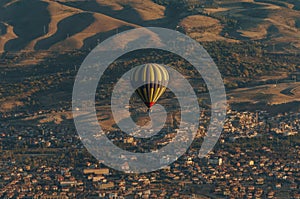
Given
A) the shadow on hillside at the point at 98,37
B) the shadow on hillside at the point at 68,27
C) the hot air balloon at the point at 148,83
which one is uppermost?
the hot air balloon at the point at 148,83

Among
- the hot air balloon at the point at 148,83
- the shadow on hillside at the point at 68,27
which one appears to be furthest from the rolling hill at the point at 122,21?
the hot air balloon at the point at 148,83

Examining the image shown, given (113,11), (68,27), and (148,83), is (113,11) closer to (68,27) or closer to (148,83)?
(68,27)

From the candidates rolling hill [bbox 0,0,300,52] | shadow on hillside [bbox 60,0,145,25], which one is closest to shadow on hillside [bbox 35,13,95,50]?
rolling hill [bbox 0,0,300,52]

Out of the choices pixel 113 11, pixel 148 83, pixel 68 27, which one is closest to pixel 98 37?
pixel 68 27

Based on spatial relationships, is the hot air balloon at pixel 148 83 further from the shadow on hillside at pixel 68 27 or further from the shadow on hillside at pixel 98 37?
the shadow on hillside at pixel 68 27

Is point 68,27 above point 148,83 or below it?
below

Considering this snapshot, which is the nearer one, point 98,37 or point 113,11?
point 98,37

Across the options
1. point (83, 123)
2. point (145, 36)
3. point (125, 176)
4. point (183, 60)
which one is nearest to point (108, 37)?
point (145, 36)

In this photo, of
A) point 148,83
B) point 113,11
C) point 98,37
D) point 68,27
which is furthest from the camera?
point 113,11

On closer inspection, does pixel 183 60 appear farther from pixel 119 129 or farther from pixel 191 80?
pixel 119 129

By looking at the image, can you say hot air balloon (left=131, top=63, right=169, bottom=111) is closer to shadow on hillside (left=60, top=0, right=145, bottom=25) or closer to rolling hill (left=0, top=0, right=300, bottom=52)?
rolling hill (left=0, top=0, right=300, bottom=52)

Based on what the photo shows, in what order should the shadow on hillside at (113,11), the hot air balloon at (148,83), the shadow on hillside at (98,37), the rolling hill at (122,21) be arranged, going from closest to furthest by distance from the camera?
the hot air balloon at (148,83), the shadow on hillside at (98,37), the rolling hill at (122,21), the shadow on hillside at (113,11)
